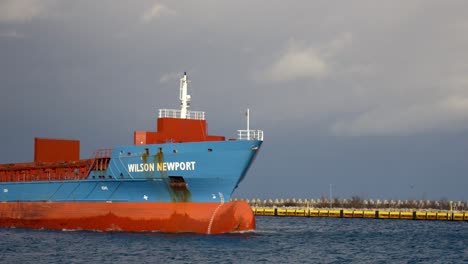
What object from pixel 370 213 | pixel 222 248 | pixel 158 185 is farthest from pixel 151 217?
pixel 370 213

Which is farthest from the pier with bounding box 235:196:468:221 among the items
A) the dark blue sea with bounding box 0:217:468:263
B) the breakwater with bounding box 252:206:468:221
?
the dark blue sea with bounding box 0:217:468:263

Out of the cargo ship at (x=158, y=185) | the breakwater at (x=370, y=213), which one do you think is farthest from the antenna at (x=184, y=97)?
the breakwater at (x=370, y=213)

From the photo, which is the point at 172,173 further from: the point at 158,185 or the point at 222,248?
the point at 222,248

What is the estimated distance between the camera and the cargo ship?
3294cm

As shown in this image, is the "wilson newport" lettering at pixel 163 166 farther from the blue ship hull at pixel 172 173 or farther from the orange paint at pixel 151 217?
the orange paint at pixel 151 217

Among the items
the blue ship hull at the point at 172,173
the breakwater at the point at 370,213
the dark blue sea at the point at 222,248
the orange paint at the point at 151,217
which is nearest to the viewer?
the dark blue sea at the point at 222,248

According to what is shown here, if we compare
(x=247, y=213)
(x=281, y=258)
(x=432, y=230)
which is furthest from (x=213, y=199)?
(x=432, y=230)

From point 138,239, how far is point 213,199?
4098 millimetres

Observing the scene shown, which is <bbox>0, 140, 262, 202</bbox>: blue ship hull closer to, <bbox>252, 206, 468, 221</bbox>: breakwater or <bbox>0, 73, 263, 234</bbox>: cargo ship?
<bbox>0, 73, 263, 234</bbox>: cargo ship

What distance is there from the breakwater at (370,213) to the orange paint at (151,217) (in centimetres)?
2995

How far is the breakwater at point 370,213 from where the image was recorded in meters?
59.5

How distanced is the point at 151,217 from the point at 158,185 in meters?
1.72

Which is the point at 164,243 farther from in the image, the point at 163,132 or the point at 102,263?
the point at 163,132

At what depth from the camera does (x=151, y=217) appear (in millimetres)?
34469
